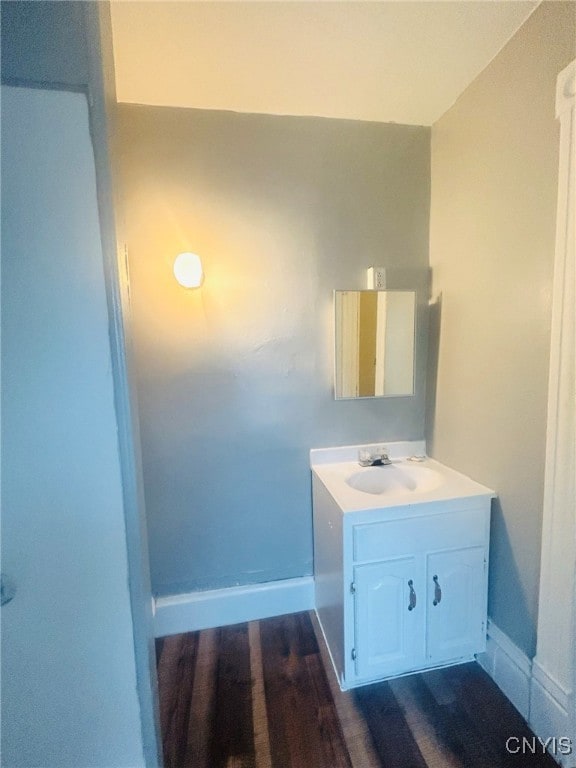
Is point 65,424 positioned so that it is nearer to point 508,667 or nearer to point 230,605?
point 230,605

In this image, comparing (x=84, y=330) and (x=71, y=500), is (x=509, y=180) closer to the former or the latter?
(x=84, y=330)

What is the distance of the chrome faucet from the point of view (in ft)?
5.08

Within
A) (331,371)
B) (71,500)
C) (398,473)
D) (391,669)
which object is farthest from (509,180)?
(391,669)

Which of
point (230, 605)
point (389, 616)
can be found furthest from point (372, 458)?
point (230, 605)

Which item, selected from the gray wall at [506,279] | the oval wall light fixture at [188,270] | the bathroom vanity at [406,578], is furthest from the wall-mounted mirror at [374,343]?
the oval wall light fixture at [188,270]

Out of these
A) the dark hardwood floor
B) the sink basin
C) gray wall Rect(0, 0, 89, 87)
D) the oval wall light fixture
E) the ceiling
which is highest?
the ceiling

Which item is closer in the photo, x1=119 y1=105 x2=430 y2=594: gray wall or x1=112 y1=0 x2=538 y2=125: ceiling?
x1=112 y1=0 x2=538 y2=125: ceiling

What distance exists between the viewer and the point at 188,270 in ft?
4.40

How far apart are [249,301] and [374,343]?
66 centimetres

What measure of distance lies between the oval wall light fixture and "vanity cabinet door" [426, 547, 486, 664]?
1.48 metres

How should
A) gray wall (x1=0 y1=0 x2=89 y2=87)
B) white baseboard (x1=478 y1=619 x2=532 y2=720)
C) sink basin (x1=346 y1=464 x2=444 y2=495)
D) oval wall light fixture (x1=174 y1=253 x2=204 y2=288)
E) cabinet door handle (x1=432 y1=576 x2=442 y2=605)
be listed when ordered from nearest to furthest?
gray wall (x1=0 y1=0 x2=89 y2=87) < white baseboard (x1=478 y1=619 x2=532 y2=720) < cabinet door handle (x1=432 y1=576 x2=442 y2=605) < oval wall light fixture (x1=174 y1=253 x2=204 y2=288) < sink basin (x1=346 y1=464 x2=444 y2=495)

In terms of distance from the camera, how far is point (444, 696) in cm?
120

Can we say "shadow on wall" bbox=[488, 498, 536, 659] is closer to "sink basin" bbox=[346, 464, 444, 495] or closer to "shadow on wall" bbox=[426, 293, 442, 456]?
"sink basin" bbox=[346, 464, 444, 495]

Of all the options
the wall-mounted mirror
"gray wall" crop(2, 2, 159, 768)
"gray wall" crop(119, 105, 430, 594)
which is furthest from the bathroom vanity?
"gray wall" crop(2, 2, 159, 768)
